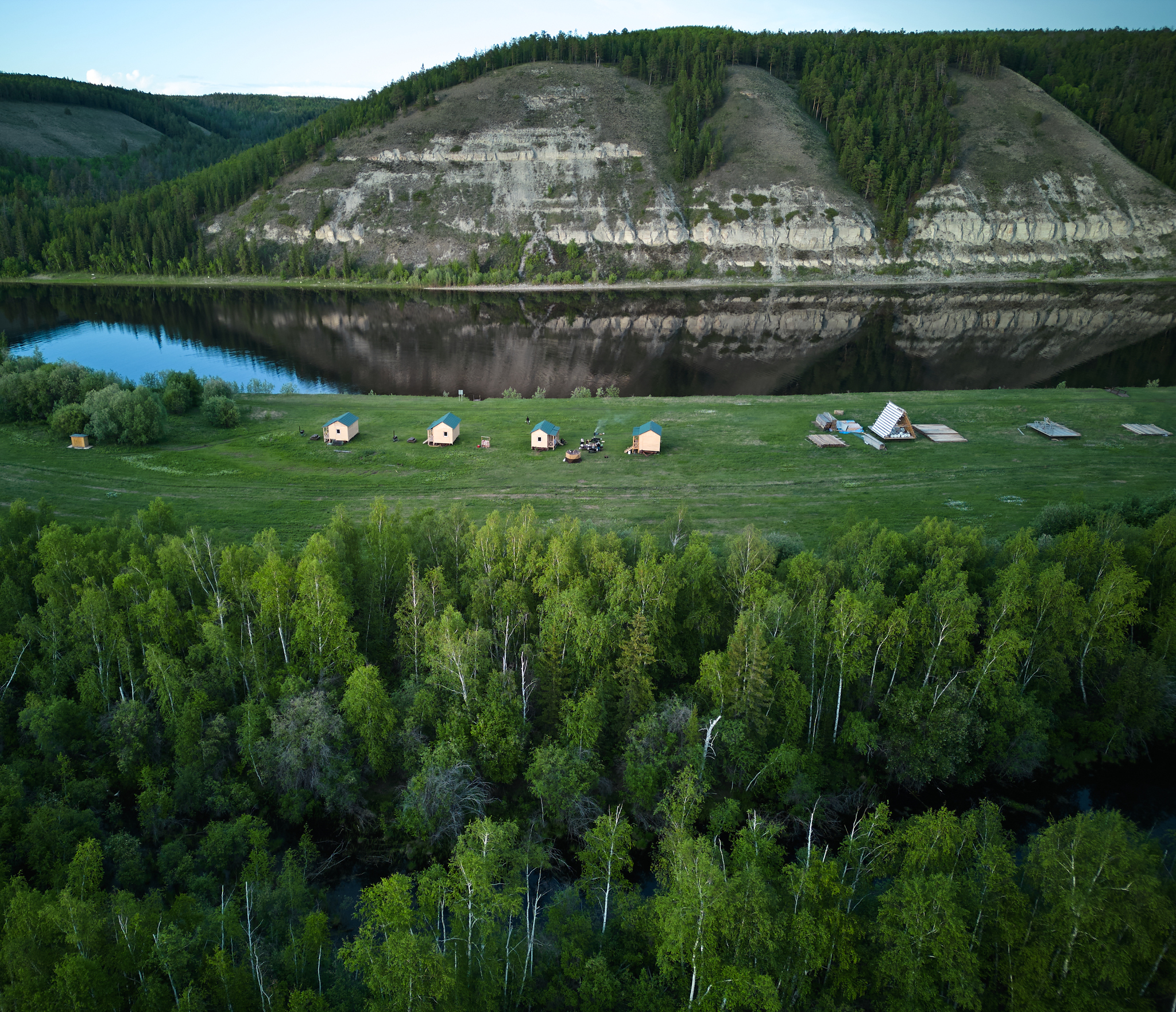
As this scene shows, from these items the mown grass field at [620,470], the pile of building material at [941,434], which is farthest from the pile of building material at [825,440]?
the pile of building material at [941,434]

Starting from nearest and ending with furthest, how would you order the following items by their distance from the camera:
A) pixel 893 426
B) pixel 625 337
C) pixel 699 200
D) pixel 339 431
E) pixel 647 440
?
pixel 647 440, pixel 339 431, pixel 893 426, pixel 625 337, pixel 699 200

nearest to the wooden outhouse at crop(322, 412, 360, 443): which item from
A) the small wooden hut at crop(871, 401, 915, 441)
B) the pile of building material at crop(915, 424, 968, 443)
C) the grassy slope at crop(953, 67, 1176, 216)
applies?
the small wooden hut at crop(871, 401, 915, 441)

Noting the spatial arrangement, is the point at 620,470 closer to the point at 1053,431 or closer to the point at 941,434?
the point at 941,434

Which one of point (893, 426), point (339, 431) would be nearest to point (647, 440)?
point (893, 426)

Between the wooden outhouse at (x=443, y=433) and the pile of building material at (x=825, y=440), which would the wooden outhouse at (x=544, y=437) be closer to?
the wooden outhouse at (x=443, y=433)

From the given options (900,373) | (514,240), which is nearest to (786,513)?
(900,373)

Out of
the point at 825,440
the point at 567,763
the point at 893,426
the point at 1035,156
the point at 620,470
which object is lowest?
Result: the point at 567,763
